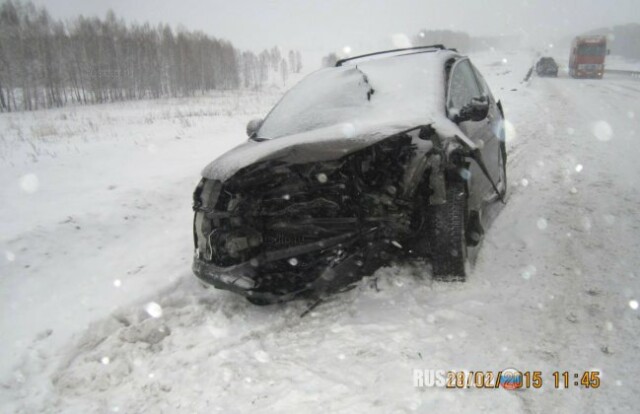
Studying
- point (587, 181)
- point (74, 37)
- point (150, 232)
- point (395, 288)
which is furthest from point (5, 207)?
point (74, 37)

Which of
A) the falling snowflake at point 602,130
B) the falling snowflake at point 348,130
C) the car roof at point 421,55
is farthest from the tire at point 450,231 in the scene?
the falling snowflake at point 602,130

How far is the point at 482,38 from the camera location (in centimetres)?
15612

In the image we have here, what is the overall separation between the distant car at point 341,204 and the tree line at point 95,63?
137 feet

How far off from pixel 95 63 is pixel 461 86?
171ft

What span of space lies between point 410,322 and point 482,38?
587ft

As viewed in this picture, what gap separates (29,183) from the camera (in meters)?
6.17

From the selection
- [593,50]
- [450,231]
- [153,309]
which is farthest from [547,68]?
[153,309]

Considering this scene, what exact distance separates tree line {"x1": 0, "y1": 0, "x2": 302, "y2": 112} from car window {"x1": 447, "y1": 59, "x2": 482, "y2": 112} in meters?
41.7

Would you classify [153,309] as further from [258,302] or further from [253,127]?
[253,127]

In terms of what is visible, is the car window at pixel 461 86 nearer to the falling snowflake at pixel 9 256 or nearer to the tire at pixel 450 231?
the tire at pixel 450 231

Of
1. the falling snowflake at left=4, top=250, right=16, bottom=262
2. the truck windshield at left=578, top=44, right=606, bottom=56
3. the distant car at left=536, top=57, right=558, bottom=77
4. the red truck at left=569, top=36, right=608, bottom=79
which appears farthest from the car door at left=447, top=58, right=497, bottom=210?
the distant car at left=536, top=57, right=558, bottom=77

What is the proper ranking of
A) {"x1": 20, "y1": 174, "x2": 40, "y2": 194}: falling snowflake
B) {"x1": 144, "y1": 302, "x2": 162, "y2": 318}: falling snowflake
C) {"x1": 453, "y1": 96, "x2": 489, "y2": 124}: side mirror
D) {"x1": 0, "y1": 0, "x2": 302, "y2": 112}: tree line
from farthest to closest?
{"x1": 0, "y1": 0, "x2": 302, "y2": 112}: tree line → {"x1": 20, "y1": 174, "x2": 40, "y2": 194}: falling snowflake → {"x1": 453, "y1": 96, "x2": 489, "y2": 124}: side mirror → {"x1": 144, "y1": 302, "x2": 162, "y2": 318}: falling snowflake

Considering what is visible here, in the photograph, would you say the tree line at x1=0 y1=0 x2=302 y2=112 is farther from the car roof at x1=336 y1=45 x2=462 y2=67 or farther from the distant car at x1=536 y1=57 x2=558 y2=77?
the distant car at x1=536 y1=57 x2=558 y2=77

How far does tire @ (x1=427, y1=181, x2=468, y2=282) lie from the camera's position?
2.93 m
